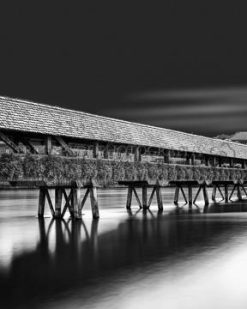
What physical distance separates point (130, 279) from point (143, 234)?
12708mm

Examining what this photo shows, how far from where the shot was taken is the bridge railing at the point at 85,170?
29.5 metres

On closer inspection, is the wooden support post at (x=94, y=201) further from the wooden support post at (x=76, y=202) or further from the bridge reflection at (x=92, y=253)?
the bridge reflection at (x=92, y=253)

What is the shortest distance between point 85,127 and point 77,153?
1.70 metres

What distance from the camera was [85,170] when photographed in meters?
34.8

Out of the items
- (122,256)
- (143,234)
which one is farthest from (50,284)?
(143,234)

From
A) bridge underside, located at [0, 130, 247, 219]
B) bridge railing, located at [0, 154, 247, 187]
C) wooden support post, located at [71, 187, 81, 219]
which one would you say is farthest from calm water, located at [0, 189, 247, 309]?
wooden support post, located at [71, 187, 81, 219]

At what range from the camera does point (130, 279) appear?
48.8ft

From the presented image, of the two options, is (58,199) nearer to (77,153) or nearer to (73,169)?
(73,169)

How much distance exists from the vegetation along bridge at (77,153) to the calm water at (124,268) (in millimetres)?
3630

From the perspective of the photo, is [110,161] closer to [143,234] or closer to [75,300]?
[143,234]

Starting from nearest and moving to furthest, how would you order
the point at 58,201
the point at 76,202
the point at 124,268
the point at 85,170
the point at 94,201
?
the point at 124,268 < the point at 85,170 < the point at 76,202 < the point at 58,201 < the point at 94,201

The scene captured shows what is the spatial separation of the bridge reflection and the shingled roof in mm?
5418

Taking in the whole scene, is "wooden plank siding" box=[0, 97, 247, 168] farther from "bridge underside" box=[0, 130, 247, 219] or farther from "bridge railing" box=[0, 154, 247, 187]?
"bridge railing" box=[0, 154, 247, 187]

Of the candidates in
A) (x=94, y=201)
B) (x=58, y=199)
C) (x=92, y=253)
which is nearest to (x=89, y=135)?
(x=94, y=201)
